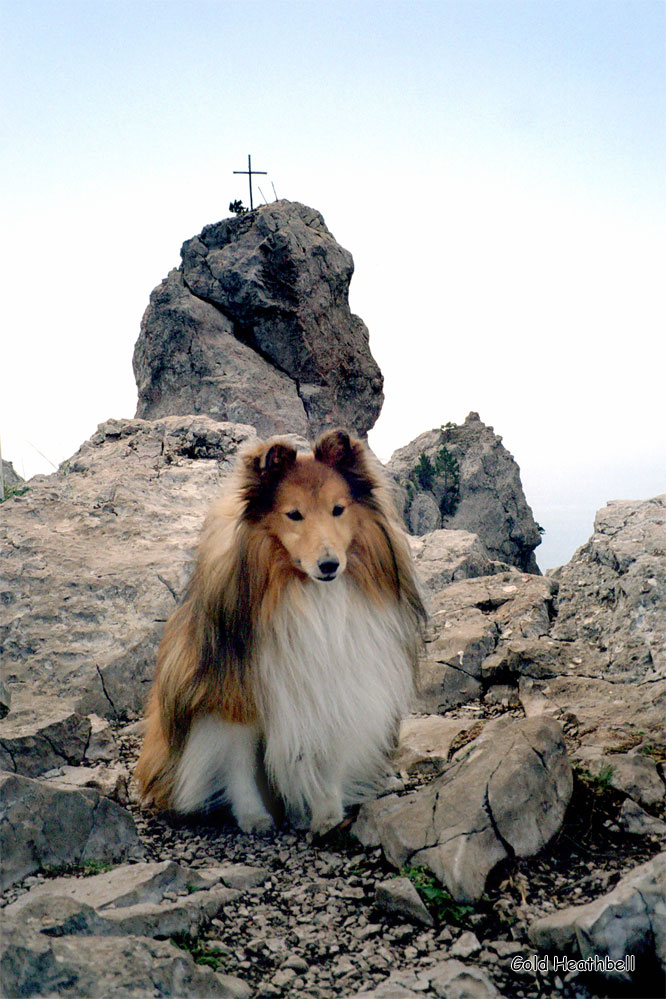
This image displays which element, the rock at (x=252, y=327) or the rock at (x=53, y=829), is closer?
the rock at (x=53, y=829)

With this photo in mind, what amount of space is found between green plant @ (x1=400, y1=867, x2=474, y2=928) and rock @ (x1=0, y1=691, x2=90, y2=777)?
6.61 feet

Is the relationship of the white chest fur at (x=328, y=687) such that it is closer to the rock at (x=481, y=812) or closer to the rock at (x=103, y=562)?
the rock at (x=481, y=812)

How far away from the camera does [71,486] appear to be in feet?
21.8

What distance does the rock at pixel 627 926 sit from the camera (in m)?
2.49

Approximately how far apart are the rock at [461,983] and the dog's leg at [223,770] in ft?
4.59

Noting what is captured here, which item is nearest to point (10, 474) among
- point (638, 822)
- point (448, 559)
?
point (448, 559)

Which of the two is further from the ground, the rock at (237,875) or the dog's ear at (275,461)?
the dog's ear at (275,461)

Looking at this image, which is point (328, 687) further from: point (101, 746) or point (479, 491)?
point (479, 491)

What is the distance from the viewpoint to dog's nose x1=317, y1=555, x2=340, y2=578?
3518 mm

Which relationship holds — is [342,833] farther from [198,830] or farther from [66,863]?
[66,863]

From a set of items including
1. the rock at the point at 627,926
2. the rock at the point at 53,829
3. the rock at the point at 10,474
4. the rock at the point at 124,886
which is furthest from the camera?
the rock at the point at 10,474

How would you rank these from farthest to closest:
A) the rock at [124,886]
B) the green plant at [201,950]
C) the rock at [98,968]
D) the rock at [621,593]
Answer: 1. the rock at [621,593]
2. the rock at [124,886]
3. the green plant at [201,950]
4. the rock at [98,968]

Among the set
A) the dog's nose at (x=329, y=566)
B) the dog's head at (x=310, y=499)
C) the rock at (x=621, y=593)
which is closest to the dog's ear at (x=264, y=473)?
the dog's head at (x=310, y=499)

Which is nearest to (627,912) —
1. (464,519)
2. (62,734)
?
(62,734)
